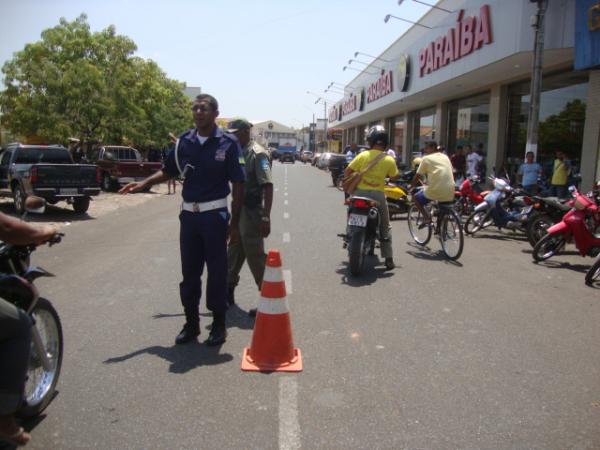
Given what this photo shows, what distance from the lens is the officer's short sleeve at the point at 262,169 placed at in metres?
5.37

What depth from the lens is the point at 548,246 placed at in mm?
8586

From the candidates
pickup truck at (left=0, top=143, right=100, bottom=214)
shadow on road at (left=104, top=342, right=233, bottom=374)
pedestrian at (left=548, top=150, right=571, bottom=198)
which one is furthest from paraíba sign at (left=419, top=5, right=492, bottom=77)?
shadow on road at (left=104, top=342, right=233, bottom=374)

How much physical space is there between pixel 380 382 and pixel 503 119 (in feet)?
59.3

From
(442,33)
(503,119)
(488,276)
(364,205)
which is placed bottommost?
(488,276)

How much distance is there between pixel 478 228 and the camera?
37.8 ft

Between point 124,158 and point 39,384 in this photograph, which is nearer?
point 39,384

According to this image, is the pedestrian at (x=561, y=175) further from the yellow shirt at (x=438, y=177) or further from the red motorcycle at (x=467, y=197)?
the yellow shirt at (x=438, y=177)

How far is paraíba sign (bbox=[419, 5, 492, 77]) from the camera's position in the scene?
53.7 ft

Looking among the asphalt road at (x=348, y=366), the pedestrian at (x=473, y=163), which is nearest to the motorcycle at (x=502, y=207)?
the asphalt road at (x=348, y=366)

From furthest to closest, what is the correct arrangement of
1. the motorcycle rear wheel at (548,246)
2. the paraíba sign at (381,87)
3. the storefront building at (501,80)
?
the paraíba sign at (381,87)
the storefront building at (501,80)
the motorcycle rear wheel at (548,246)

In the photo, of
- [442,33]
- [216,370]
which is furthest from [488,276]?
[442,33]

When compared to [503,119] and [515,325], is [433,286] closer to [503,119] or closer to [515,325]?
[515,325]

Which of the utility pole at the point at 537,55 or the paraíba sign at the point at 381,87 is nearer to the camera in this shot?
the utility pole at the point at 537,55

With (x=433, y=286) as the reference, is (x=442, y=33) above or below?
above
